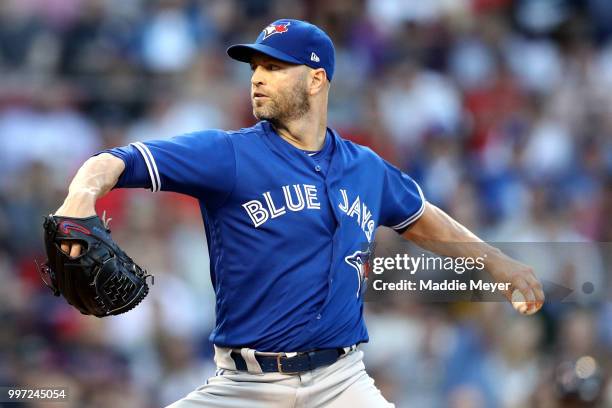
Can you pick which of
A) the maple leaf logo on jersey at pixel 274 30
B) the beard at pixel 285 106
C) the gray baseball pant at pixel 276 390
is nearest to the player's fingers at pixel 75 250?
the gray baseball pant at pixel 276 390

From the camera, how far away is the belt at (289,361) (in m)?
3.96

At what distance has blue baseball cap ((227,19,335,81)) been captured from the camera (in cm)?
416

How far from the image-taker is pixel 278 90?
4.20 meters

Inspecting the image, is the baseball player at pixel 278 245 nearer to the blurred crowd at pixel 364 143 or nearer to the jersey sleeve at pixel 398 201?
the jersey sleeve at pixel 398 201

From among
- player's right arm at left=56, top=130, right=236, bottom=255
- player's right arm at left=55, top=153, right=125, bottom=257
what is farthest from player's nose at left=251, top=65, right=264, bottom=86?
player's right arm at left=55, top=153, right=125, bottom=257

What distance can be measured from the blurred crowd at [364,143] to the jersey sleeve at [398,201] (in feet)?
5.63

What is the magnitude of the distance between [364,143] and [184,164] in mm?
4753

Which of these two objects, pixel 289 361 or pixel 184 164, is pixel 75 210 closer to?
pixel 184 164

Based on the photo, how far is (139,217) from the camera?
782 cm

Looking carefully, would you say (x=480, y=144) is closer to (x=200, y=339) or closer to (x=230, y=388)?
(x=200, y=339)

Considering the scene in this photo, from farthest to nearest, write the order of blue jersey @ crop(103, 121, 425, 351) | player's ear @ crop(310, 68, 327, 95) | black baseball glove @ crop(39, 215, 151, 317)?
1. player's ear @ crop(310, 68, 327, 95)
2. blue jersey @ crop(103, 121, 425, 351)
3. black baseball glove @ crop(39, 215, 151, 317)

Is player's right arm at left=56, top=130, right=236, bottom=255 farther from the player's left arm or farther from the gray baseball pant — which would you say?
the player's left arm

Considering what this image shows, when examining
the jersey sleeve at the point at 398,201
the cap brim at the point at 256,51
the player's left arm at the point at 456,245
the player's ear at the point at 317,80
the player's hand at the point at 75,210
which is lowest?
the player's left arm at the point at 456,245

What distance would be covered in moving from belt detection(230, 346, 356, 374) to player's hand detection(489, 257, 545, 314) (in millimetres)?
919
